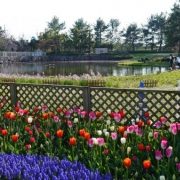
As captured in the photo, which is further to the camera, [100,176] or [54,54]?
[54,54]

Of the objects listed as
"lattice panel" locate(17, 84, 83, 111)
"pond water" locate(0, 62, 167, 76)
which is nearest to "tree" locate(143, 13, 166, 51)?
"pond water" locate(0, 62, 167, 76)

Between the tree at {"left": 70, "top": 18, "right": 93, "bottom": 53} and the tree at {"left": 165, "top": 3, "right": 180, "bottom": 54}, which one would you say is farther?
the tree at {"left": 70, "top": 18, "right": 93, "bottom": 53}

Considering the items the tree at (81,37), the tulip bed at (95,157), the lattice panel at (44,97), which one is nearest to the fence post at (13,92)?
the lattice panel at (44,97)

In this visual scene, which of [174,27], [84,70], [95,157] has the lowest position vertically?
[95,157]

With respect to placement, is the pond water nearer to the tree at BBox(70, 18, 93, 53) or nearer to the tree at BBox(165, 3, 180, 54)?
the tree at BBox(165, 3, 180, 54)

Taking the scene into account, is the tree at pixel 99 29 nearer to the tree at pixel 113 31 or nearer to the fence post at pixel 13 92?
the tree at pixel 113 31

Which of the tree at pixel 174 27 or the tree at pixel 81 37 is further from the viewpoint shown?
the tree at pixel 81 37

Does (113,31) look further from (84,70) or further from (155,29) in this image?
(84,70)

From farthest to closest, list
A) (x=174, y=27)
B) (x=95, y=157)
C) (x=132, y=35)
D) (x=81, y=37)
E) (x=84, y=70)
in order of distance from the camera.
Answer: (x=132, y=35) → (x=81, y=37) → (x=174, y=27) → (x=84, y=70) → (x=95, y=157)

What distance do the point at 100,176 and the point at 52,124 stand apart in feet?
6.24

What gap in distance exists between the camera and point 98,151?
11.3ft

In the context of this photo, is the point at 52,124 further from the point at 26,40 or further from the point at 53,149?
the point at 26,40

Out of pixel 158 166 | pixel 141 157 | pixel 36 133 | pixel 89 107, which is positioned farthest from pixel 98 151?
pixel 89 107

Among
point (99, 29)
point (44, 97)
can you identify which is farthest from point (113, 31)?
point (44, 97)
